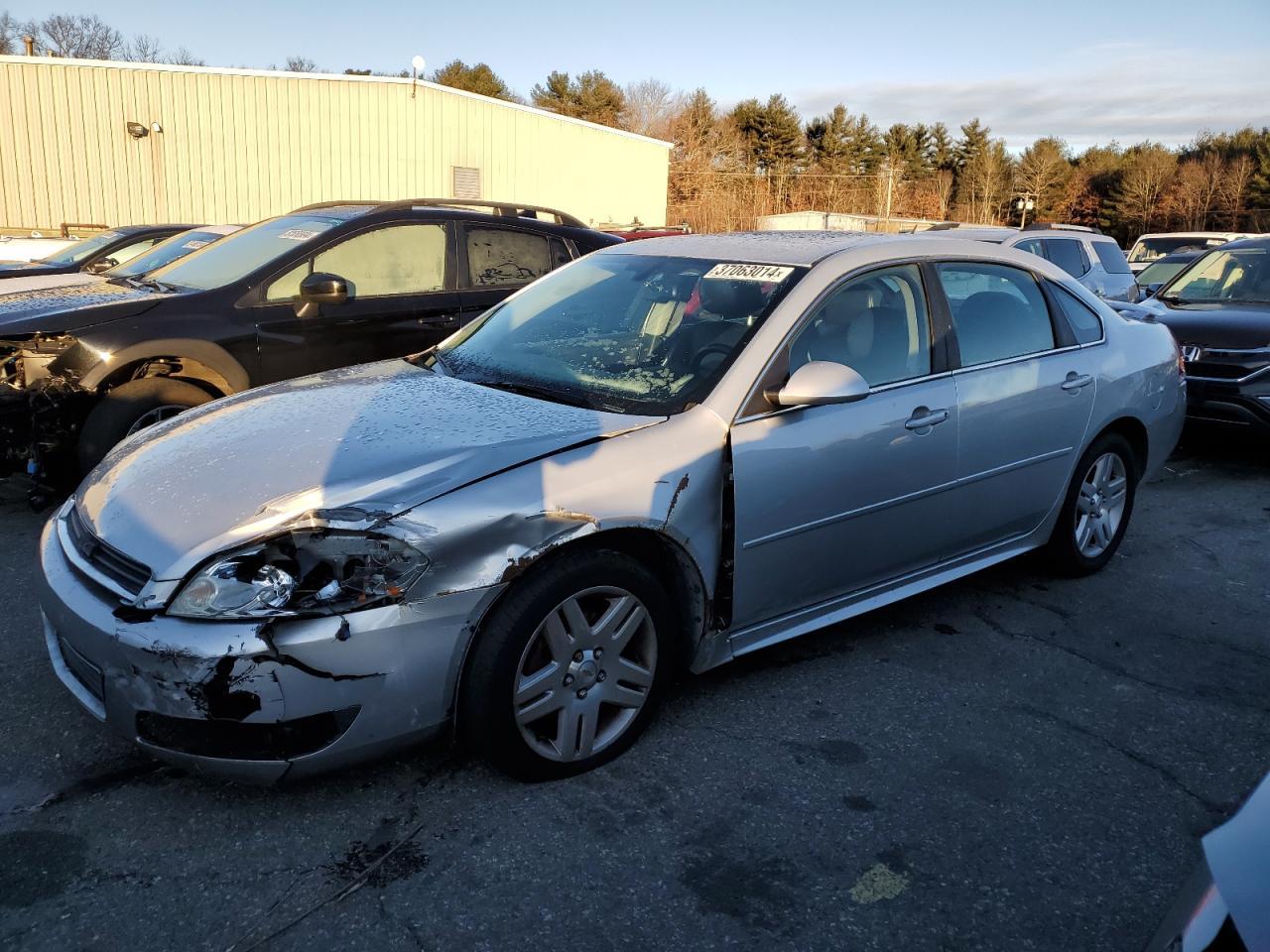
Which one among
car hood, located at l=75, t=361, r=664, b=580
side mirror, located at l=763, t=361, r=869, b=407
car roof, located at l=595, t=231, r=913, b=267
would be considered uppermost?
car roof, located at l=595, t=231, r=913, b=267

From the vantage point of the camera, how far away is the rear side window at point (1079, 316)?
4.38 m

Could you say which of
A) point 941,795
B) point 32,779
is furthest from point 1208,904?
point 32,779

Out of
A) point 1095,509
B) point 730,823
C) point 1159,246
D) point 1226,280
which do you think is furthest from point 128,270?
point 1159,246

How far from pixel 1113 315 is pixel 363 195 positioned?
2391 cm

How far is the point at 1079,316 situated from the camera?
14.6 ft

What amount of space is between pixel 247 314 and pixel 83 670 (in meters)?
3.17

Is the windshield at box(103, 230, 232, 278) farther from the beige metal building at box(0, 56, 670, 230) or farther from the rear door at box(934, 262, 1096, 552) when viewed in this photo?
the beige metal building at box(0, 56, 670, 230)

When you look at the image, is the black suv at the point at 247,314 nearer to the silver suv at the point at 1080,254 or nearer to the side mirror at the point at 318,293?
the side mirror at the point at 318,293

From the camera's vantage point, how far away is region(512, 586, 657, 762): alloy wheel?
2678 millimetres

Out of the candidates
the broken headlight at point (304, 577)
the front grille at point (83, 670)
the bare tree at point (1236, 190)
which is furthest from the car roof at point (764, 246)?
the bare tree at point (1236, 190)

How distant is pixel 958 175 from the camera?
8388cm

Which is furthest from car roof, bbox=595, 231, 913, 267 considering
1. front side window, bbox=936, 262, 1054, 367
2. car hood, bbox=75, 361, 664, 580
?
car hood, bbox=75, 361, 664, 580

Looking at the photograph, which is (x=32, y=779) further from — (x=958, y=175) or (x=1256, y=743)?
(x=958, y=175)

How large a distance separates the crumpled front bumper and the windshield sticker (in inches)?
64.5
